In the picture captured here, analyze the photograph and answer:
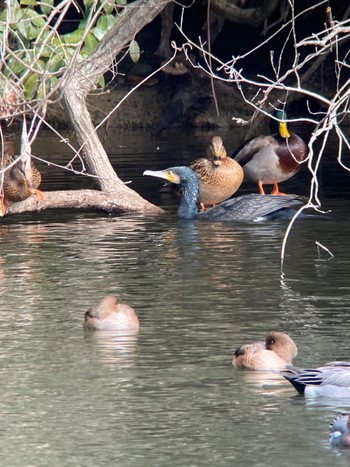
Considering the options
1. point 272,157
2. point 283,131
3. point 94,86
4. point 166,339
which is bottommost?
point 166,339

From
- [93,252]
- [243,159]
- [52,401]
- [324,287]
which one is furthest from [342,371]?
[243,159]

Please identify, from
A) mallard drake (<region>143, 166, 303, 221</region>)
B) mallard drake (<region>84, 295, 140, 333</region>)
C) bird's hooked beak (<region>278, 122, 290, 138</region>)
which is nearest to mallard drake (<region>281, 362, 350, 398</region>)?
mallard drake (<region>84, 295, 140, 333</region>)

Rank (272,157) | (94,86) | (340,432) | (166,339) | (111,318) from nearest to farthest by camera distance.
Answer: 1. (340,432)
2. (166,339)
3. (111,318)
4. (94,86)
5. (272,157)

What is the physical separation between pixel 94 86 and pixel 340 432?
6.86 m

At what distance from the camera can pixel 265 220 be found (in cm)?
1228

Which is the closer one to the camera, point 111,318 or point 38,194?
point 111,318

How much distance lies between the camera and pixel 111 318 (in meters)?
7.64

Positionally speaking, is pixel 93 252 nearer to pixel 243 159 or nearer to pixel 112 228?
pixel 112 228

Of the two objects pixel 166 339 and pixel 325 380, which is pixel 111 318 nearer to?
pixel 166 339

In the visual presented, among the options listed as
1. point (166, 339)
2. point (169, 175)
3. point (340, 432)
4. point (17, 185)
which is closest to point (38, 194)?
point (17, 185)

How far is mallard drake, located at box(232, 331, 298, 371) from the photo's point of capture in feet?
21.9

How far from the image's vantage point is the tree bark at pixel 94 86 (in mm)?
11961

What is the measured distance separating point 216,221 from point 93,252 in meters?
2.22

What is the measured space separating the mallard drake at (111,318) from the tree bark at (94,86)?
4.19 metres
